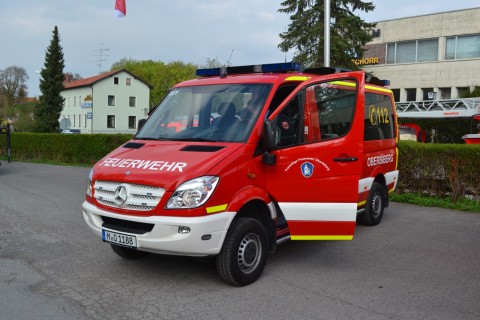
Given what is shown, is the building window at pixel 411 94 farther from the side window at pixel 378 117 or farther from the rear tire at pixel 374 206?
the rear tire at pixel 374 206

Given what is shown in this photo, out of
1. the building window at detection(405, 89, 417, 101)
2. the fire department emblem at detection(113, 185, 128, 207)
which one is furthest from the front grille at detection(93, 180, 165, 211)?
the building window at detection(405, 89, 417, 101)

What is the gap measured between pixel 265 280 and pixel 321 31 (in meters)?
23.3

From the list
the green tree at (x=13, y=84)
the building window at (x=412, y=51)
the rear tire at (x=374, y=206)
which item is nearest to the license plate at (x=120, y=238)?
the rear tire at (x=374, y=206)

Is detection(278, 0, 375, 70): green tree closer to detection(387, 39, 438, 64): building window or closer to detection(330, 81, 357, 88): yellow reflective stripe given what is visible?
detection(387, 39, 438, 64): building window

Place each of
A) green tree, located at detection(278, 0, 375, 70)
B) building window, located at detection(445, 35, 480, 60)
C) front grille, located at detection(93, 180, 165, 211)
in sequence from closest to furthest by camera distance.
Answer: front grille, located at detection(93, 180, 165, 211) → green tree, located at detection(278, 0, 375, 70) → building window, located at detection(445, 35, 480, 60)

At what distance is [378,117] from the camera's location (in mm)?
7859

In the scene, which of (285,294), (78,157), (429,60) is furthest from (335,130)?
(429,60)

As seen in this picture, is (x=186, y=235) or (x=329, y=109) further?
(x=329, y=109)

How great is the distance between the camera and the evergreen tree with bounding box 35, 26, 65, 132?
42.9 m

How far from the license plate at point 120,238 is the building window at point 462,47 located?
34804 millimetres

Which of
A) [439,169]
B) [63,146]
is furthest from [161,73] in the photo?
[439,169]

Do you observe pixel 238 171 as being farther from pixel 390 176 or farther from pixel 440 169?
pixel 440 169

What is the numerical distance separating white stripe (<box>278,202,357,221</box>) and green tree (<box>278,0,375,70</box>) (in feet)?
73.5

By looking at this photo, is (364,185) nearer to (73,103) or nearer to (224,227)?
(224,227)
